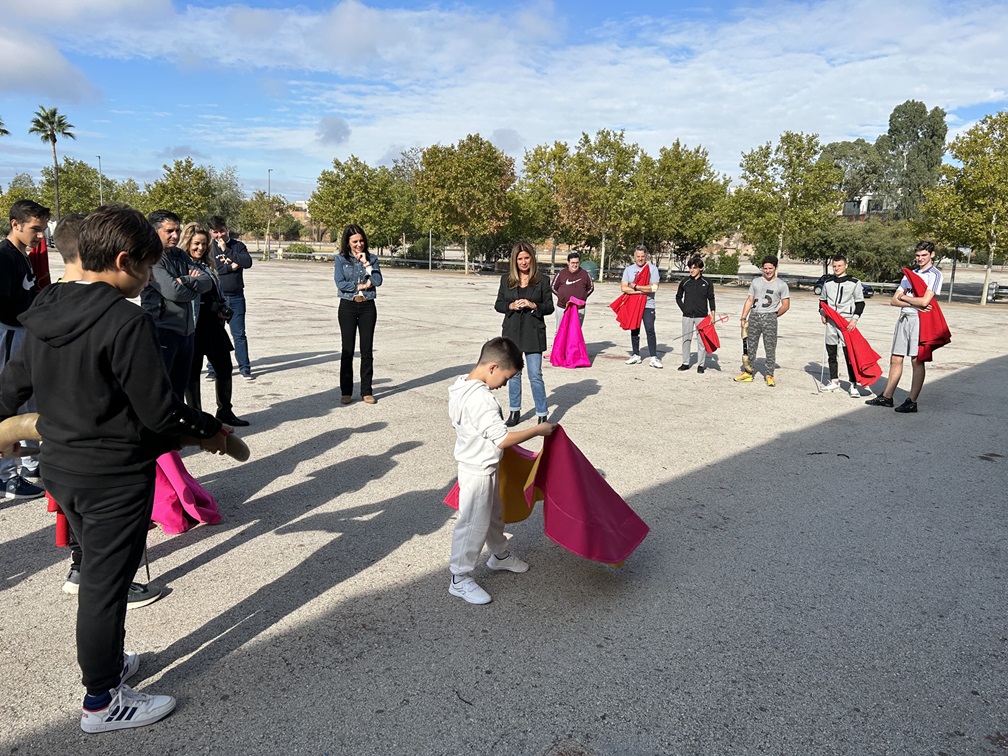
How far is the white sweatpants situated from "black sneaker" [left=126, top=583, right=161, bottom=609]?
1604 millimetres

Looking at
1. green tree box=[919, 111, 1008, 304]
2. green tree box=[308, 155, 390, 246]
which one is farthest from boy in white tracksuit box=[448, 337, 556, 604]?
green tree box=[308, 155, 390, 246]

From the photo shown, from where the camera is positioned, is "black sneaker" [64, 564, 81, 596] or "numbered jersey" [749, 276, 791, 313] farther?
"numbered jersey" [749, 276, 791, 313]

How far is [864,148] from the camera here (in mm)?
88062

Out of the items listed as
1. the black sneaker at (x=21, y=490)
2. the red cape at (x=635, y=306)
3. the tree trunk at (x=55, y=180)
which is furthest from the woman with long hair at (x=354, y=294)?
the tree trunk at (x=55, y=180)

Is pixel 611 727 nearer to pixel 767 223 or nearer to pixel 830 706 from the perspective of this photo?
pixel 830 706

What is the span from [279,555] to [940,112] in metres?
87.5

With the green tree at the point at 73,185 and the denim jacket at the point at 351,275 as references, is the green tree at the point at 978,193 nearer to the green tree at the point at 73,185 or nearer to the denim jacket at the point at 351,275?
the denim jacket at the point at 351,275

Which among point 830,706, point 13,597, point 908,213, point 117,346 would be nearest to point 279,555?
point 13,597

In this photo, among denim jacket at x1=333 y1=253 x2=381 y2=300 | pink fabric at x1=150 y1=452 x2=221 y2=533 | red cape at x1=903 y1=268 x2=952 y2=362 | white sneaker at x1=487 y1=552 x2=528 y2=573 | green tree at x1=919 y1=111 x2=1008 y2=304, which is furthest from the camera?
green tree at x1=919 y1=111 x2=1008 y2=304

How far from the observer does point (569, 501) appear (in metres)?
3.93

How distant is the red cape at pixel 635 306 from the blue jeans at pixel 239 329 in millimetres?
6076

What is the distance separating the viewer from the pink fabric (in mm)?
4477

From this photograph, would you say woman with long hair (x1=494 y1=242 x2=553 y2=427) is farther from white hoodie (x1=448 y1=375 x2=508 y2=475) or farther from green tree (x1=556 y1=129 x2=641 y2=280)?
green tree (x1=556 y1=129 x2=641 y2=280)

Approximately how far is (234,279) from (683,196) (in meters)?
34.8
